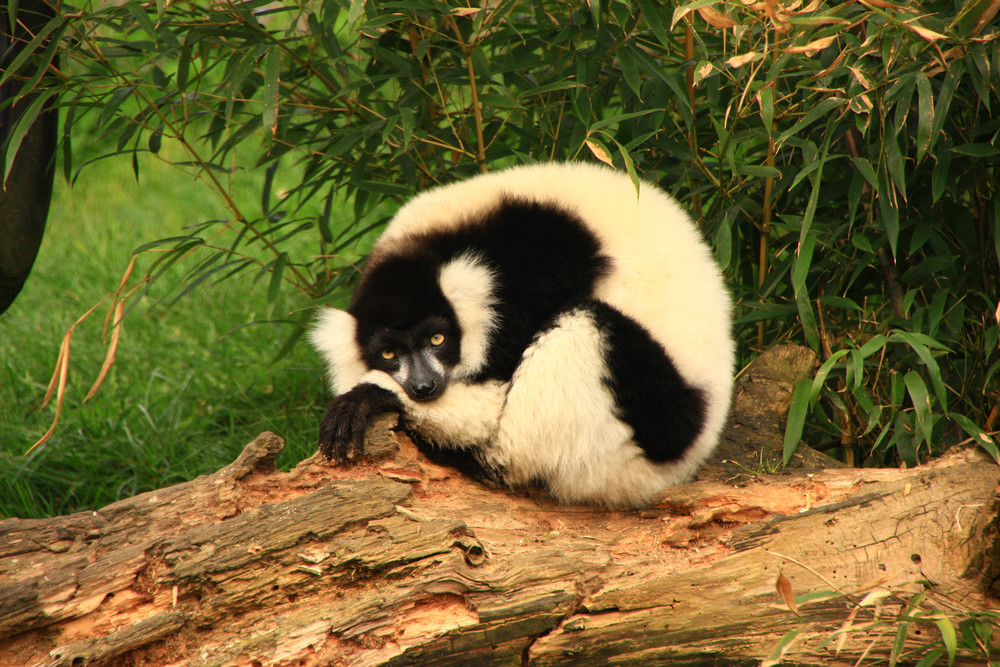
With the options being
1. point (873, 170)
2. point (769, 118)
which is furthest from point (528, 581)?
point (873, 170)

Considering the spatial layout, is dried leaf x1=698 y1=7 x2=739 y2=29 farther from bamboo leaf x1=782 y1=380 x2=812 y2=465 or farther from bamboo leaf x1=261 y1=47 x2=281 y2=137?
bamboo leaf x1=261 y1=47 x2=281 y2=137

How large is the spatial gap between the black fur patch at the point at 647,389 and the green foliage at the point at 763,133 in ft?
1.49

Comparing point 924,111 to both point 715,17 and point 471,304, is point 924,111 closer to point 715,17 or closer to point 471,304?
point 715,17

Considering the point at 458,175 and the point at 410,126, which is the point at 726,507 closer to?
the point at 410,126

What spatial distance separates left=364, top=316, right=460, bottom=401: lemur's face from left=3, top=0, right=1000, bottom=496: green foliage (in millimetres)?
681

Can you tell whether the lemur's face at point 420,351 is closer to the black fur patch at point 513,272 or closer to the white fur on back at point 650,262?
the black fur patch at point 513,272

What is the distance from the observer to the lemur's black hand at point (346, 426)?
264cm

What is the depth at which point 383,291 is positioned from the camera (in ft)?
9.76

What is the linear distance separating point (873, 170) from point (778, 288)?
0.79 m

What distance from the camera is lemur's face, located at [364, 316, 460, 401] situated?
289 centimetres

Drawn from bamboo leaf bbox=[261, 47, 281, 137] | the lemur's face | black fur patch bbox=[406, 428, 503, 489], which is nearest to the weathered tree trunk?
black fur patch bbox=[406, 428, 503, 489]

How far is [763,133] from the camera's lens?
319 centimetres

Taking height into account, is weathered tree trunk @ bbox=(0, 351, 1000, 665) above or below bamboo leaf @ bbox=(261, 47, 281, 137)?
below

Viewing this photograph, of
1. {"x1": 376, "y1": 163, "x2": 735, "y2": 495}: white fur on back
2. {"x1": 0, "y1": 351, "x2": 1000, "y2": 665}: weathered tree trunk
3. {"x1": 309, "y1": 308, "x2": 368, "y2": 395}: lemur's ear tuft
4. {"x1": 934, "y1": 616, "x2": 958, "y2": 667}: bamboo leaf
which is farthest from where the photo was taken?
{"x1": 309, "y1": 308, "x2": 368, "y2": 395}: lemur's ear tuft
